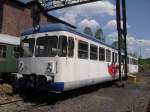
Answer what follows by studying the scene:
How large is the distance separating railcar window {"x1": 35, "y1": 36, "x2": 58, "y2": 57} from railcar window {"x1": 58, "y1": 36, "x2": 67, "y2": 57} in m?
0.19

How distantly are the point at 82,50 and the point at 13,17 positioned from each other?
55.7 feet

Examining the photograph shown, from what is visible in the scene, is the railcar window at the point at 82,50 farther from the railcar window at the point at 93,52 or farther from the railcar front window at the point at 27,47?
the railcar front window at the point at 27,47

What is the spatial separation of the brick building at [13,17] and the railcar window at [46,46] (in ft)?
50.9

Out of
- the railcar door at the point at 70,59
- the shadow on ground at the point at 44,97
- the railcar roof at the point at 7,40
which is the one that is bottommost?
the shadow on ground at the point at 44,97

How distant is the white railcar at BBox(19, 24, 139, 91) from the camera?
964cm

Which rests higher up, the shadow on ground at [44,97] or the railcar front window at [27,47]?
the railcar front window at [27,47]

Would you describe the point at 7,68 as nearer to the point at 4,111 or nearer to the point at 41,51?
the point at 41,51

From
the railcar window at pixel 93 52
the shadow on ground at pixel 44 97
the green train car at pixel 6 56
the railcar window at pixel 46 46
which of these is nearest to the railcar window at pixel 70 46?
the railcar window at pixel 46 46

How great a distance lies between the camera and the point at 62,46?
32.1 feet

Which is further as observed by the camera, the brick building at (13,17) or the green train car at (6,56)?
the brick building at (13,17)

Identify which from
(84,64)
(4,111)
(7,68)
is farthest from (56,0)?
(4,111)

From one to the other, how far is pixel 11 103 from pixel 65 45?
3.10 metres

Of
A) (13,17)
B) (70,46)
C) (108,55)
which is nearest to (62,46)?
(70,46)

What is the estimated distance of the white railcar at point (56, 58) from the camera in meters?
9.64
